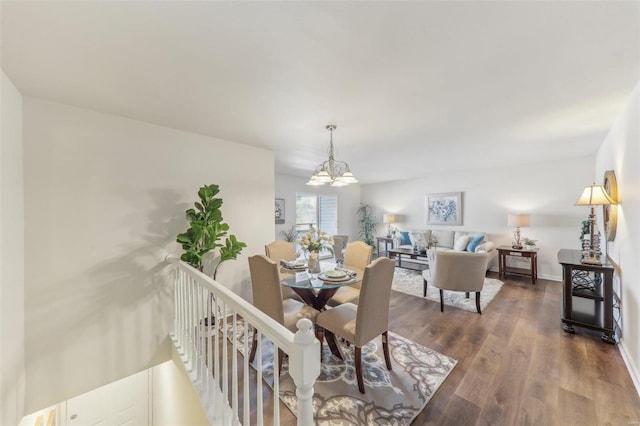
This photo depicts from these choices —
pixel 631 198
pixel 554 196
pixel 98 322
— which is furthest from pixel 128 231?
pixel 554 196

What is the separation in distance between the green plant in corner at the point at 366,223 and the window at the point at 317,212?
1061mm

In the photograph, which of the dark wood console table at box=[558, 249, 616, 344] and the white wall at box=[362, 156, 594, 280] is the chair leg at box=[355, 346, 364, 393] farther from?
the white wall at box=[362, 156, 594, 280]

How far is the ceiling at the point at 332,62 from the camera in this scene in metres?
1.18

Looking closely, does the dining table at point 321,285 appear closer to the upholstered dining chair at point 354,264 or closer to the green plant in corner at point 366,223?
the upholstered dining chair at point 354,264

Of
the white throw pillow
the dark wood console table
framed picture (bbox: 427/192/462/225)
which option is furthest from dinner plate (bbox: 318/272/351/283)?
framed picture (bbox: 427/192/462/225)

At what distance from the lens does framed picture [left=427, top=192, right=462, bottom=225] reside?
227 inches

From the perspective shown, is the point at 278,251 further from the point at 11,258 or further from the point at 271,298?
the point at 11,258

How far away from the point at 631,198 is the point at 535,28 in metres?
1.95

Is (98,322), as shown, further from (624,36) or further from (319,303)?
(624,36)

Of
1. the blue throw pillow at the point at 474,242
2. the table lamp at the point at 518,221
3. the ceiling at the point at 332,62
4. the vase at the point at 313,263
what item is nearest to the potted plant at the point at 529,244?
the table lamp at the point at 518,221

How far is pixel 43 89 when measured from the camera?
73.9 inches

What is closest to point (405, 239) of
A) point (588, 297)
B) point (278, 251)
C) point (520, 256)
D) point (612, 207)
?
point (520, 256)

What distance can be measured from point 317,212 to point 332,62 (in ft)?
17.9

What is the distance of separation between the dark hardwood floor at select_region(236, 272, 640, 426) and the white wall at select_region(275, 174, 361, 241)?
3582 mm
